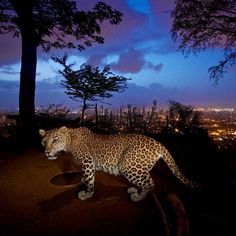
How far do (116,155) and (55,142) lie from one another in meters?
1.15

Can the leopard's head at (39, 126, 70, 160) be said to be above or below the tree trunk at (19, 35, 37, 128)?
below

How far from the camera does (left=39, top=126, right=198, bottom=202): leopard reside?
4.67m

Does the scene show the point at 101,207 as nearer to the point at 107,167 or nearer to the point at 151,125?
the point at 107,167

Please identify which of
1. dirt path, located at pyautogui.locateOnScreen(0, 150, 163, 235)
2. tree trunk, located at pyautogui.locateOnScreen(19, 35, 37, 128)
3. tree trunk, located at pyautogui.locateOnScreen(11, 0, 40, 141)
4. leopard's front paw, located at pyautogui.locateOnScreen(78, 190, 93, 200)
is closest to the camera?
dirt path, located at pyautogui.locateOnScreen(0, 150, 163, 235)

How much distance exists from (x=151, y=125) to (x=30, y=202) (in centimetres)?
934

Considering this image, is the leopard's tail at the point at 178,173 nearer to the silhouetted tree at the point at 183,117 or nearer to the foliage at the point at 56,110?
the silhouetted tree at the point at 183,117

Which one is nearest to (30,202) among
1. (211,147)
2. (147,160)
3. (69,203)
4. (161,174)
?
(69,203)

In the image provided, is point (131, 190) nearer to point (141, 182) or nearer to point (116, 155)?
point (141, 182)

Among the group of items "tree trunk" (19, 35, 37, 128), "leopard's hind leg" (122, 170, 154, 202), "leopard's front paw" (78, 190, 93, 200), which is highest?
"tree trunk" (19, 35, 37, 128)

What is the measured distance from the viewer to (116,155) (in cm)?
502

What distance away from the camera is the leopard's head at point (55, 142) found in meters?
5.08

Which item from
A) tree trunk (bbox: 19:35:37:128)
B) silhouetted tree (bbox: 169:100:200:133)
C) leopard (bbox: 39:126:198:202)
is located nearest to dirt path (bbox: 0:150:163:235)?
leopard (bbox: 39:126:198:202)

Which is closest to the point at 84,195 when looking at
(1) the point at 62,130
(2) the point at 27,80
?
(1) the point at 62,130

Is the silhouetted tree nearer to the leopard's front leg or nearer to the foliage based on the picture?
the foliage
